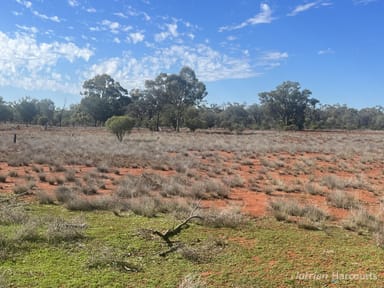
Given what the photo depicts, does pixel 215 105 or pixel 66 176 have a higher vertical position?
pixel 215 105

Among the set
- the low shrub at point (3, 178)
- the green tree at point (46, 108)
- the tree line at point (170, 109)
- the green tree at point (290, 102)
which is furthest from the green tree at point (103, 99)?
the low shrub at point (3, 178)

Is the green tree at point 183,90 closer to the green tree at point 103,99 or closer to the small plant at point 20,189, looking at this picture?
the green tree at point 103,99

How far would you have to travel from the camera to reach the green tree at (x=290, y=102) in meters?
83.9

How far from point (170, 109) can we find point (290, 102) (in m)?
31.2

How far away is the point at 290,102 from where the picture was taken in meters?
84.4

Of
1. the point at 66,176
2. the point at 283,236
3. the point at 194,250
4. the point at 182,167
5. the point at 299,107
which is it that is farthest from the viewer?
the point at 299,107

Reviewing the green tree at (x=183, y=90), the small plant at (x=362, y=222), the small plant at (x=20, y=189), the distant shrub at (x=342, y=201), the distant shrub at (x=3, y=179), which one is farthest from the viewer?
the green tree at (x=183, y=90)

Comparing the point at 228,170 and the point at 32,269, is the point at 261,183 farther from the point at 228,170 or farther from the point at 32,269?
the point at 32,269

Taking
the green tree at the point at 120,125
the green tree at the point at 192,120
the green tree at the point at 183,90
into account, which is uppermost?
the green tree at the point at 183,90

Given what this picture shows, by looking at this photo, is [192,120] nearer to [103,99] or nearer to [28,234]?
[103,99]

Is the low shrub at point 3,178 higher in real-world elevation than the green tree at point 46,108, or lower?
lower

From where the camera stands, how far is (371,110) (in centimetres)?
12025

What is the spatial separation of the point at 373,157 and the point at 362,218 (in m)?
19.4

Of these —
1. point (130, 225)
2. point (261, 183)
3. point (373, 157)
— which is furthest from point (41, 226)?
point (373, 157)
